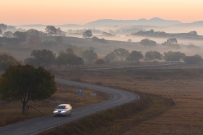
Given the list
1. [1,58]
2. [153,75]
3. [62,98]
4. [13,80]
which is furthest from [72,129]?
[153,75]

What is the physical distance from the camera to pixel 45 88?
5716 cm

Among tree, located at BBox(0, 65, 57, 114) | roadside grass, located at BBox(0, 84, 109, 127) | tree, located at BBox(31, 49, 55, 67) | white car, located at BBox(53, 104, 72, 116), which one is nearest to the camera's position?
white car, located at BBox(53, 104, 72, 116)

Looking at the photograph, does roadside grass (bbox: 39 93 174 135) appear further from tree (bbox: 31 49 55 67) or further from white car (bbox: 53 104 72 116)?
tree (bbox: 31 49 55 67)

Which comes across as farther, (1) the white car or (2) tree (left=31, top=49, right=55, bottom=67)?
(2) tree (left=31, top=49, right=55, bottom=67)

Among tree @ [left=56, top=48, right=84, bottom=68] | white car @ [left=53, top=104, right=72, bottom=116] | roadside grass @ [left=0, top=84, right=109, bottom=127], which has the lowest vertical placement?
roadside grass @ [left=0, top=84, right=109, bottom=127]

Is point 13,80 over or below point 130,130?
over

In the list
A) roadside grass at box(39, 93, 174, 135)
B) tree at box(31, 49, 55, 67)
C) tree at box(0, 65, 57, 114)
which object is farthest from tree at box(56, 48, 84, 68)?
tree at box(0, 65, 57, 114)

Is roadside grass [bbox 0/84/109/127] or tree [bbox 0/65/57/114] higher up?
tree [bbox 0/65/57/114]

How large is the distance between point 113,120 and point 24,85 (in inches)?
543

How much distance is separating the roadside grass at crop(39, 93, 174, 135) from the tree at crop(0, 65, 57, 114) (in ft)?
29.4

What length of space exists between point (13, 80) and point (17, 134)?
17.7m

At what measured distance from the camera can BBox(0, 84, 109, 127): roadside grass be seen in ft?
177

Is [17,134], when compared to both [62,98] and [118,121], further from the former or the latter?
[62,98]

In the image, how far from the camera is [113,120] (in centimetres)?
5616
